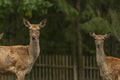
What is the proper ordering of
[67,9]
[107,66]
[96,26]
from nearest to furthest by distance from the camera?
1. [107,66]
2. [96,26]
3. [67,9]

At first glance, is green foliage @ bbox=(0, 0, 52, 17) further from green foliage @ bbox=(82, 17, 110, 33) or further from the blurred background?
green foliage @ bbox=(82, 17, 110, 33)

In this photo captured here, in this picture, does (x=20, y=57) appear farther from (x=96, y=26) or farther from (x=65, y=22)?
(x=65, y=22)

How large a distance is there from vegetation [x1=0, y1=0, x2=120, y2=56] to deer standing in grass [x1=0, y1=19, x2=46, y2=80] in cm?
335

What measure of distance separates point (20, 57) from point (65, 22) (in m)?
6.23

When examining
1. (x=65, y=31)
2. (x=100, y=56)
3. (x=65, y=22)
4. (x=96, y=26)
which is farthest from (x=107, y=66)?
(x=65, y=22)

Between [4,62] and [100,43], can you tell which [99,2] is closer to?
[100,43]

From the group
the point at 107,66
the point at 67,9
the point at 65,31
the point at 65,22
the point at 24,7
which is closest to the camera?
the point at 107,66

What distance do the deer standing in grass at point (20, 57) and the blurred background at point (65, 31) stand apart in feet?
11.1

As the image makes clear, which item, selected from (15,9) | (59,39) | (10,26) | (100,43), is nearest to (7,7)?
(15,9)

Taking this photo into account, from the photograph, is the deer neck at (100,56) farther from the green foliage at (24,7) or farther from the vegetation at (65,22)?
the green foliage at (24,7)

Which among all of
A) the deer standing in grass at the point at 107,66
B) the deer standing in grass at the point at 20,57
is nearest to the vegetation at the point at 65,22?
the deer standing in grass at the point at 20,57

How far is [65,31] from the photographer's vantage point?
20562mm

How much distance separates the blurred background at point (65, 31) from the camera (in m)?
18.9

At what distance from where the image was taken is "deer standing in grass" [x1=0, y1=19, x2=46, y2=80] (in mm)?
14777
